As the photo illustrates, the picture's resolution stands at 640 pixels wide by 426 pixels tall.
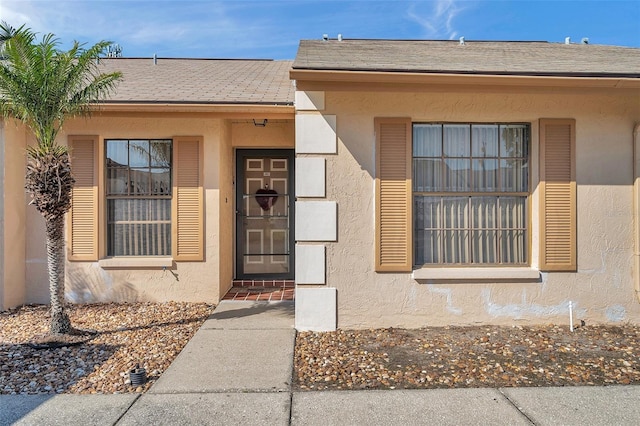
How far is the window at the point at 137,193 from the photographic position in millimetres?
6652

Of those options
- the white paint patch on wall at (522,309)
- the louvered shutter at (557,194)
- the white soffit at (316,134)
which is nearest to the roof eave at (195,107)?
the white soffit at (316,134)

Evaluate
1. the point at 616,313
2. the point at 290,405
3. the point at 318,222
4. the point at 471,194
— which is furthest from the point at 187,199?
the point at 616,313

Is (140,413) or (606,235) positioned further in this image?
(606,235)

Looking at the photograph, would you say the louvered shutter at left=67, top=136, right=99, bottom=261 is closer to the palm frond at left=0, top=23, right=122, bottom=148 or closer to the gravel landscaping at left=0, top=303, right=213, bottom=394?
the gravel landscaping at left=0, top=303, right=213, bottom=394

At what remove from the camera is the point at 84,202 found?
649cm

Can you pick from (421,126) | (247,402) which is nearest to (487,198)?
(421,126)

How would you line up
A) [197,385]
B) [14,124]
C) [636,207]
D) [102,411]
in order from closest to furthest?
1. [102,411]
2. [197,385]
3. [636,207]
4. [14,124]

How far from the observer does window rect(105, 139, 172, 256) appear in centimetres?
665

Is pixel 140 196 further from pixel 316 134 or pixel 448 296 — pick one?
pixel 448 296

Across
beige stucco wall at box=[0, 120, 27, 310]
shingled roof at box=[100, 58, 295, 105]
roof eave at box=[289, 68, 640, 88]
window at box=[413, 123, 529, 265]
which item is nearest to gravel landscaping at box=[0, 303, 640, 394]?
beige stucco wall at box=[0, 120, 27, 310]

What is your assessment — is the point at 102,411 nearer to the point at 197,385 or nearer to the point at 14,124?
the point at 197,385

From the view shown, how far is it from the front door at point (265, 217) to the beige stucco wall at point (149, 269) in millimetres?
1285

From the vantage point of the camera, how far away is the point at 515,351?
4.49 metres

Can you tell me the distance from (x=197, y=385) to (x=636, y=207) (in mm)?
5600
